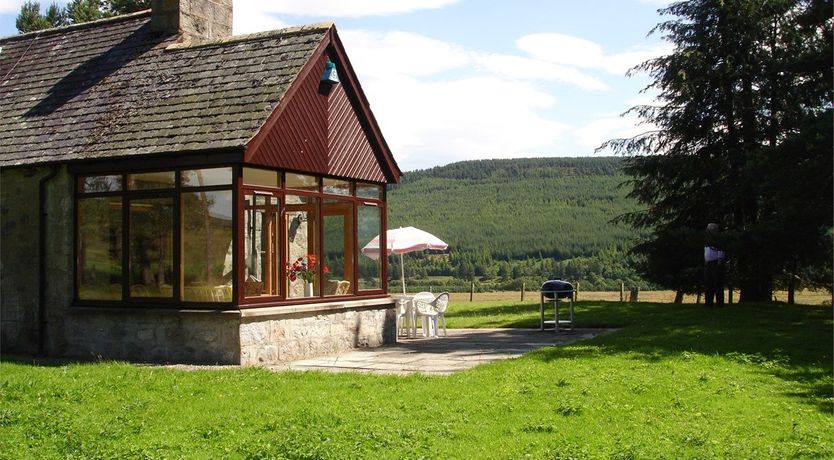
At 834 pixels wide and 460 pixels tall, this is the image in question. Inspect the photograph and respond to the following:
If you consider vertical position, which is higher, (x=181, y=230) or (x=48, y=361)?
(x=181, y=230)

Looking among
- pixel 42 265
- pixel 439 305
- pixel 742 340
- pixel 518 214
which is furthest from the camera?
pixel 518 214

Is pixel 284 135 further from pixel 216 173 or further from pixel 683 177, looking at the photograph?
pixel 683 177

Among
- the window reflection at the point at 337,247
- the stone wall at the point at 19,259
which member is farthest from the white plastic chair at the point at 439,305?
the stone wall at the point at 19,259

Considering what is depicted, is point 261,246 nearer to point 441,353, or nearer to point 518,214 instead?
point 441,353

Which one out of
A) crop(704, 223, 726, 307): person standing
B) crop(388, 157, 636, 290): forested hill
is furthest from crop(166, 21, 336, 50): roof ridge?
crop(388, 157, 636, 290): forested hill

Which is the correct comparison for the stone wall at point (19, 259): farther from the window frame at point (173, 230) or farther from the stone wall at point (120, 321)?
the window frame at point (173, 230)

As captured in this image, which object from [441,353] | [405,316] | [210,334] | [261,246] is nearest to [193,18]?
[261,246]

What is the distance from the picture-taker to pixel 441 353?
14070 mm

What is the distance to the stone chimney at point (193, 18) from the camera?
16750 millimetres

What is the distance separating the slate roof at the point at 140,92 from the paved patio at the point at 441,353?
3512 millimetres

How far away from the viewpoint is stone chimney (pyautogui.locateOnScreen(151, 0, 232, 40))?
55.0ft

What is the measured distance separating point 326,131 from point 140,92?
130 inches

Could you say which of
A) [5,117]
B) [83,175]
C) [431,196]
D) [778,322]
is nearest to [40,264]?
[83,175]

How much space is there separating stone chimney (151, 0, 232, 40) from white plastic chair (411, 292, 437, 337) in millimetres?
6567
